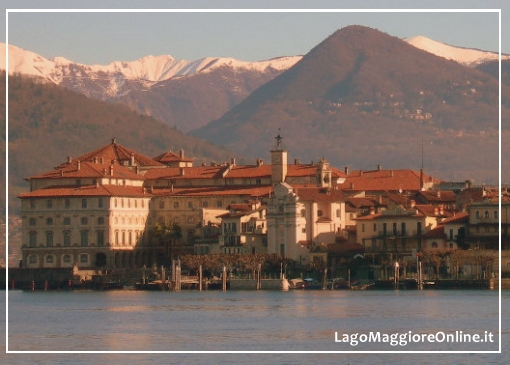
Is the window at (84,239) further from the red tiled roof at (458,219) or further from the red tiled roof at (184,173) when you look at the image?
the red tiled roof at (458,219)

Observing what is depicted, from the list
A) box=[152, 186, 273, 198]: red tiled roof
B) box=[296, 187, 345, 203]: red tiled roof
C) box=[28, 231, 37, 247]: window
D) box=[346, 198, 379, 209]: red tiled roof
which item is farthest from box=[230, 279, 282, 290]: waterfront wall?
box=[28, 231, 37, 247]: window

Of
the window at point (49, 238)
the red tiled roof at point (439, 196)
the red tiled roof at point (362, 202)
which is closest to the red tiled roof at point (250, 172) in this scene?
the red tiled roof at point (439, 196)

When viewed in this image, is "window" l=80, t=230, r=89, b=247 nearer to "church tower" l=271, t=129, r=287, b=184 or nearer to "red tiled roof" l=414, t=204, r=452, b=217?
"church tower" l=271, t=129, r=287, b=184

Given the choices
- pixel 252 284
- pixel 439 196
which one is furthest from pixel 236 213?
pixel 439 196

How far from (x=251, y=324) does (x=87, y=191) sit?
77.2 m

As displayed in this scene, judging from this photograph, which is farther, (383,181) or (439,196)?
(383,181)

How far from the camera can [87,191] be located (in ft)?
591

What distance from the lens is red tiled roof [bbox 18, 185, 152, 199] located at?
180m

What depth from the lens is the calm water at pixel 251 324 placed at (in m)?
82.8

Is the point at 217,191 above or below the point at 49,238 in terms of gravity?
above

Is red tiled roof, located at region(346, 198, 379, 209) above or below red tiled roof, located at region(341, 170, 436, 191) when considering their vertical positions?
below

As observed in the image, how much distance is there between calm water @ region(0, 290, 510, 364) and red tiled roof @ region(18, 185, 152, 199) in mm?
32243

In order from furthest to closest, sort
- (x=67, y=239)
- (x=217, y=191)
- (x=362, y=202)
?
(x=217, y=191) → (x=67, y=239) → (x=362, y=202)

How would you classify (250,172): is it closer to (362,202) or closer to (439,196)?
(439,196)
